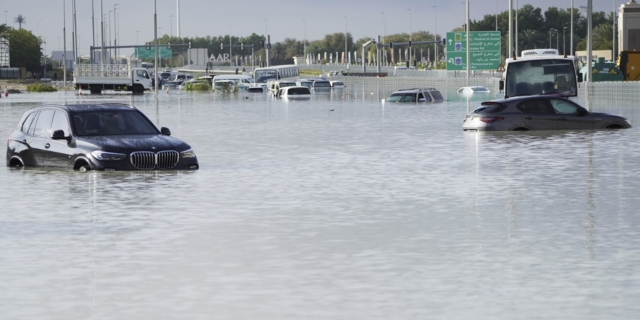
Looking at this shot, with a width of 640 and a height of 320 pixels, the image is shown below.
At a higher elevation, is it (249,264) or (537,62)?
(537,62)

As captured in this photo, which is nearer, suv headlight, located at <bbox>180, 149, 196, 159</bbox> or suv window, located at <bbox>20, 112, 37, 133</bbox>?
suv headlight, located at <bbox>180, 149, 196, 159</bbox>

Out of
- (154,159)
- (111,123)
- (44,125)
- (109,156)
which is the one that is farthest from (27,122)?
(154,159)

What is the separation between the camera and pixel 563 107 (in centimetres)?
3538

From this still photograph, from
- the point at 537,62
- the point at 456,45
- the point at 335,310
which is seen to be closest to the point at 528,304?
the point at 335,310

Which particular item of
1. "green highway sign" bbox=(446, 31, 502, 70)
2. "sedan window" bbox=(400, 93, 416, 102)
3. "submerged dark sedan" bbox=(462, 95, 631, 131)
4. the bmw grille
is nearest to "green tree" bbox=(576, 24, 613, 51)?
"green highway sign" bbox=(446, 31, 502, 70)

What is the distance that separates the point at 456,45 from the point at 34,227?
3370 inches

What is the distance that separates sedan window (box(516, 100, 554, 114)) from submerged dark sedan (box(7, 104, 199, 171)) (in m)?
14.3

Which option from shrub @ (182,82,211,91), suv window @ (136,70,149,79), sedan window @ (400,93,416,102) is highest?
suv window @ (136,70,149,79)

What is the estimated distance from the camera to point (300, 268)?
10.7 m

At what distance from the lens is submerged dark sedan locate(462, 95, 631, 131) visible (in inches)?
1325

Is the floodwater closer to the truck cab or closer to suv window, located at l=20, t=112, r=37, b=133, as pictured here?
suv window, located at l=20, t=112, r=37, b=133

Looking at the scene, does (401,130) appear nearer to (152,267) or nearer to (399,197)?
(399,197)

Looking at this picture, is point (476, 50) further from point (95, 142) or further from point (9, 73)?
point (9, 73)

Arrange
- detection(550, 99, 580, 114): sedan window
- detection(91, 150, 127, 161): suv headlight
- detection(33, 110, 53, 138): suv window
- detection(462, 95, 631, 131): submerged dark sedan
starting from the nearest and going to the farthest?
detection(91, 150, 127, 161): suv headlight → detection(33, 110, 53, 138): suv window → detection(462, 95, 631, 131): submerged dark sedan → detection(550, 99, 580, 114): sedan window
